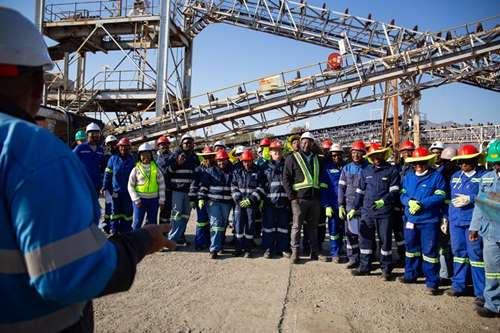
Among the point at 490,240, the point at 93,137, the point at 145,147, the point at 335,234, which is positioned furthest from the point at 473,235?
the point at 93,137

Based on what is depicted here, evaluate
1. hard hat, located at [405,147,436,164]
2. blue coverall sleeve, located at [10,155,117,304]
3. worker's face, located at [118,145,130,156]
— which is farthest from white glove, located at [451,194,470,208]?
worker's face, located at [118,145,130,156]

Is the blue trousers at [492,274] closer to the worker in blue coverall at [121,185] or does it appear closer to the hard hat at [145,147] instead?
the hard hat at [145,147]

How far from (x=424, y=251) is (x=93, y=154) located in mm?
6449

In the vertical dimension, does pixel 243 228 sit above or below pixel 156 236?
below

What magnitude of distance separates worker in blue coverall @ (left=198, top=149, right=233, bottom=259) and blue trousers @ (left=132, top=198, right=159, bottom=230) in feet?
2.92

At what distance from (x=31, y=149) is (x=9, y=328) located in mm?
544

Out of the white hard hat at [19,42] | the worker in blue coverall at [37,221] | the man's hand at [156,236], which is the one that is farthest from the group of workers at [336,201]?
the white hard hat at [19,42]

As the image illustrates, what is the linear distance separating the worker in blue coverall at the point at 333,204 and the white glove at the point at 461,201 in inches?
86.3

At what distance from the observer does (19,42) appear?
100 cm

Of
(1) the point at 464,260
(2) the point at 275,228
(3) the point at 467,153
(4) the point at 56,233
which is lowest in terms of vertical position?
(2) the point at 275,228

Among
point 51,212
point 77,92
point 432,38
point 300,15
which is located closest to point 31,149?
point 51,212

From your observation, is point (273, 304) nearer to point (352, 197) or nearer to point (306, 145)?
point (352, 197)

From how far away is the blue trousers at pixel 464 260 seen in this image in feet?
13.1

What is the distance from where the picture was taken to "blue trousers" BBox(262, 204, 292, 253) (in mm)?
6184
